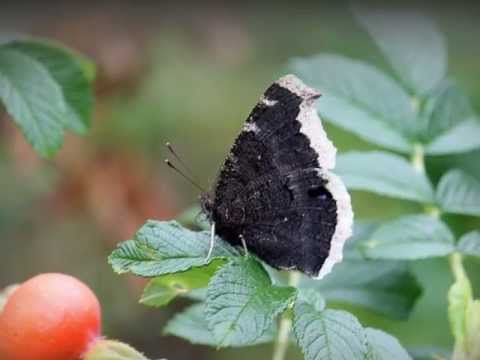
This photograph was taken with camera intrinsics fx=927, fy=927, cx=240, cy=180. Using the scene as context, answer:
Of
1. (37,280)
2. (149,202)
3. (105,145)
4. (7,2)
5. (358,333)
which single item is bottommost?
(149,202)

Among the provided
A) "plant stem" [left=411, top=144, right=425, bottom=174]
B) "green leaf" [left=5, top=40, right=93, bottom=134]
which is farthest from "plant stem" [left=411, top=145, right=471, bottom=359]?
"green leaf" [left=5, top=40, right=93, bottom=134]

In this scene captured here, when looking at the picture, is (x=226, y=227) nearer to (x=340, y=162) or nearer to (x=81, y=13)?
(x=340, y=162)

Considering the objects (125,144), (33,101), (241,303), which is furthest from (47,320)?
(125,144)

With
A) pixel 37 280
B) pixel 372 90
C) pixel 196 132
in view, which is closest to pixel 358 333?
pixel 37 280

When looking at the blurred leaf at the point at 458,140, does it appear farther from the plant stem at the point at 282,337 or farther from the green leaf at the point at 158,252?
the green leaf at the point at 158,252

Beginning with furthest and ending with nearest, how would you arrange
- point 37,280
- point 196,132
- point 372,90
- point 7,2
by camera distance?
point 196,132 → point 7,2 → point 372,90 → point 37,280

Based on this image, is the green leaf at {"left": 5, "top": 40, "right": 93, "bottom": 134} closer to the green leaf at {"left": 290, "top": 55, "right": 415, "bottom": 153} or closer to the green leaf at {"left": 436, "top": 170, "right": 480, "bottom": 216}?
the green leaf at {"left": 290, "top": 55, "right": 415, "bottom": 153}
